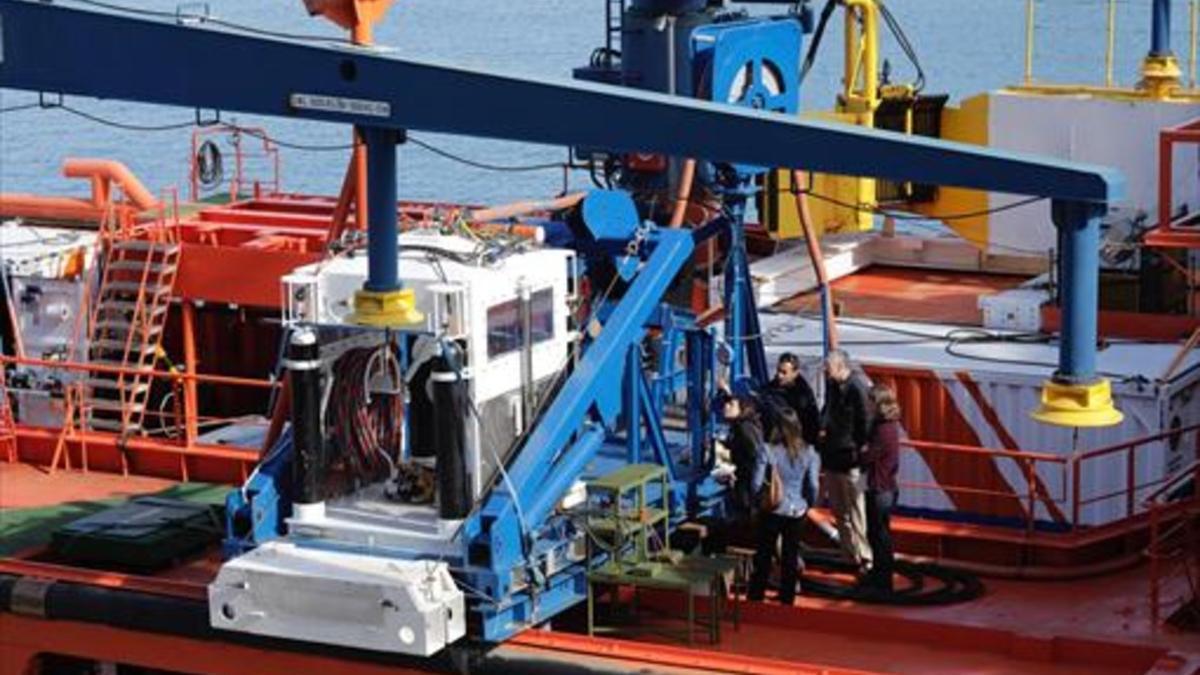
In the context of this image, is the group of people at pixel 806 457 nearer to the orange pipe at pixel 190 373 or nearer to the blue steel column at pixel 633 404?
the blue steel column at pixel 633 404

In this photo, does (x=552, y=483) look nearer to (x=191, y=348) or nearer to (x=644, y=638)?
(x=644, y=638)

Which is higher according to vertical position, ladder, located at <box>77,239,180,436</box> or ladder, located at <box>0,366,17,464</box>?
ladder, located at <box>77,239,180,436</box>

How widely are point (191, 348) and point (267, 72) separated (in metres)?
6.93

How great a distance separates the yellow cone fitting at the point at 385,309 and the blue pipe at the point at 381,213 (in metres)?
0.04

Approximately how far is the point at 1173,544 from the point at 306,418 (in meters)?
5.76

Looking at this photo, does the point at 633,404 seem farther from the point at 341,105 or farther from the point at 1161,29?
the point at 1161,29

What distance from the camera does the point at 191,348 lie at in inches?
787

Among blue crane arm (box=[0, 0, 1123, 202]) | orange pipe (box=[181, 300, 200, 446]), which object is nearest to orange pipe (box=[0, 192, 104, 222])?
orange pipe (box=[181, 300, 200, 446])

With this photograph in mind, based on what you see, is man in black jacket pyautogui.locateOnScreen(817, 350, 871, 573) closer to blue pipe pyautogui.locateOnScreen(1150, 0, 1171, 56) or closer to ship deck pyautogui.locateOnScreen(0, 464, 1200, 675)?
ship deck pyautogui.locateOnScreen(0, 464, 1200, 675)

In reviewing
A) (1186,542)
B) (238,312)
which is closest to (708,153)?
(1186,542)

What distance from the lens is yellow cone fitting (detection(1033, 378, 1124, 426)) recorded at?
11.1 meters

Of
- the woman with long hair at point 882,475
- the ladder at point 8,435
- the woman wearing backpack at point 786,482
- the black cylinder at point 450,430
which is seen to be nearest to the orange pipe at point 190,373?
the ladder at point 8,435

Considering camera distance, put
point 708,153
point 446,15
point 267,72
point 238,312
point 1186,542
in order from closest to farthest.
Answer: point 708,153 → point 267,72 → point 1186,542 → point 238,312 → point 446,15

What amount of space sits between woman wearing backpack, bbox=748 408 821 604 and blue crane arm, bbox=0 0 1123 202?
94.3 inches
